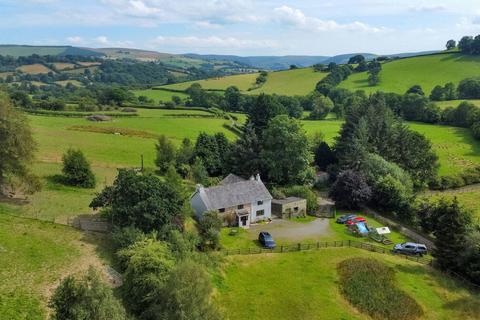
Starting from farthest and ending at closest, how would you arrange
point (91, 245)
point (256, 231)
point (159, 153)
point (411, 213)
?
point (159, 153) → point (411, 213) → point (256, 231) → point (91, 245)

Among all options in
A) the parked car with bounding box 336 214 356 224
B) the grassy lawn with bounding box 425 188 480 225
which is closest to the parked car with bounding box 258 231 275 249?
the parked car with bounding box 336 214 356 224

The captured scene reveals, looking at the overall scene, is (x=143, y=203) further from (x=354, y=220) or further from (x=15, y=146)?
(x=354, y=220)

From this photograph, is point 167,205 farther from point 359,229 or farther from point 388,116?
point 388,116

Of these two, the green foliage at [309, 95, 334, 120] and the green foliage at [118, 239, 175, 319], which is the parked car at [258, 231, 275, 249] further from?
the green foliage at [309, 95, 334, 120]

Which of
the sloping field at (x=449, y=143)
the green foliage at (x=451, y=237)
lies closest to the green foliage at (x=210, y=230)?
the green foliage at (x=451, y=237)

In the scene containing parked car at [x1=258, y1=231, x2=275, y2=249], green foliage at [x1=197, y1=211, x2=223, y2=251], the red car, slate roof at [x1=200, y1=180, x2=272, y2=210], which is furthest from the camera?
the red car

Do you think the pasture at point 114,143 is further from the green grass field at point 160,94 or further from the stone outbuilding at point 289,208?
the green grass field at point 160,94

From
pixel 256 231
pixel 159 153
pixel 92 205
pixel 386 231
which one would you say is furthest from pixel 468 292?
pixel 159 153
